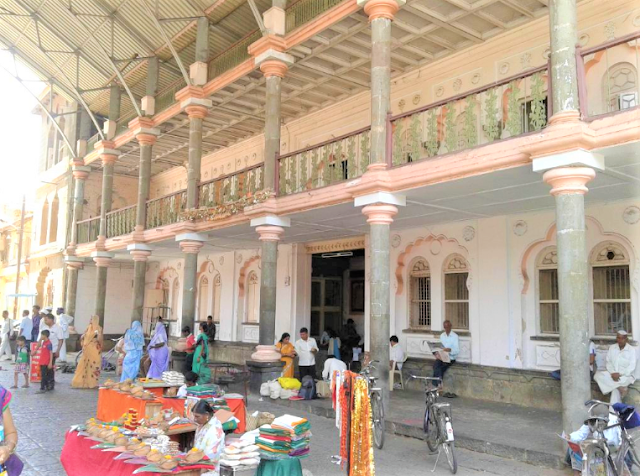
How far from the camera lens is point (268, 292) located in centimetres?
1260

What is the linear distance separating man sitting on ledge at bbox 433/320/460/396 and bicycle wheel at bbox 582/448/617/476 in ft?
19.6

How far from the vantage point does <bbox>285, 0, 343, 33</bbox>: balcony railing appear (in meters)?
11.4

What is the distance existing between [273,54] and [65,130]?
57.5ft

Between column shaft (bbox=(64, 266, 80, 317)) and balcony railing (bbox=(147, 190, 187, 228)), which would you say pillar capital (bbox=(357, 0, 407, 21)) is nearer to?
balcony railing (bbox=(147, 190, 187, 228))

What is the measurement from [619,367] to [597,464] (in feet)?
12.4

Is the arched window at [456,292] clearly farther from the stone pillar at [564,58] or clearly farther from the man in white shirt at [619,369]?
the stone pillar at [564,58]

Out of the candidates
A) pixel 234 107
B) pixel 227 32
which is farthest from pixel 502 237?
pixel 227 32

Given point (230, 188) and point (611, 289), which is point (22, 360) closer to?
point (230, 188)

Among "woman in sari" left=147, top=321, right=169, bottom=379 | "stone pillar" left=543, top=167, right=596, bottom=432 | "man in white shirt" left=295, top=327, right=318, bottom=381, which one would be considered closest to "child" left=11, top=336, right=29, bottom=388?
"woman in sari" left=147, top=321, right=169, bottom=379

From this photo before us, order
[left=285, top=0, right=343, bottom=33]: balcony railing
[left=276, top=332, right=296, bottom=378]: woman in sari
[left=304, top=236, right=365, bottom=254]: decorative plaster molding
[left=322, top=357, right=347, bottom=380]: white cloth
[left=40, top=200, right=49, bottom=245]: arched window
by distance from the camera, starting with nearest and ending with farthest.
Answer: [left=322, top=357, right=347, bottom=380]: white cloth < [left=285, top=0, right=343, bottom=33]: balcony railing < [left=276, top=332, right=296, bottom=378]: woman in sari < [left=304, top=236, right=365, bottom=254]: decorative plaster molding < [left=40, top=200, right=49, bottom=245]: arched window

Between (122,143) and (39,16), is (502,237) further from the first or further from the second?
(39,16)

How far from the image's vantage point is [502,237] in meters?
11.6

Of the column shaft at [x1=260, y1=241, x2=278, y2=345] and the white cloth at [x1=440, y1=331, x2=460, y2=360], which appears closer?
the white cloth at [x1=440, y1=331, x2=460, y2=360]

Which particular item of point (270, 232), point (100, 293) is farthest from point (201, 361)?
point (100, 293)
